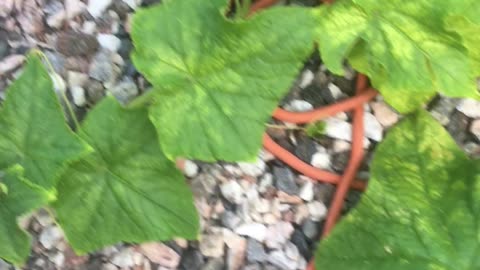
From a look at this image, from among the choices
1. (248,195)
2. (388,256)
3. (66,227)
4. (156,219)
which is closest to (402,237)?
(388,256)

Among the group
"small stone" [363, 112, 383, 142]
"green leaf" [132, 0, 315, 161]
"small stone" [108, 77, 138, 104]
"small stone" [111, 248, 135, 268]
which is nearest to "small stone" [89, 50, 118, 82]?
"small stone" [108, 77, 138, 104]

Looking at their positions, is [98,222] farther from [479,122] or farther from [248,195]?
[479,122]

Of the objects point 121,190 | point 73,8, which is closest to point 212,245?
point 121,190

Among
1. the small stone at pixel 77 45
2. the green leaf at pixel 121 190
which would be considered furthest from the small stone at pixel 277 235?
the small stone at pixel 77 45

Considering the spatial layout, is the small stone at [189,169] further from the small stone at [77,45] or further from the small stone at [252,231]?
the small stone at [77,45]

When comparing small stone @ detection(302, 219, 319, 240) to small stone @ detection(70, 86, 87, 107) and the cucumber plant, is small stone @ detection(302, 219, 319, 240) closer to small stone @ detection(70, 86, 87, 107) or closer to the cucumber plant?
the cucumber plant

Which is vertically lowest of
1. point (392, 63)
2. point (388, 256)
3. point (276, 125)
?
point (388, 256)
